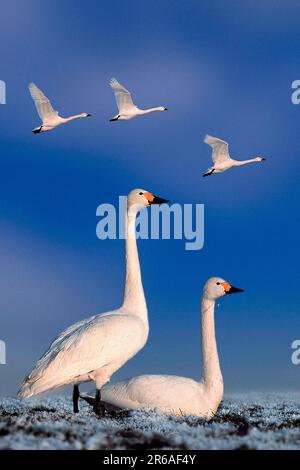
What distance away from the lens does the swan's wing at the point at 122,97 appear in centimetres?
3216

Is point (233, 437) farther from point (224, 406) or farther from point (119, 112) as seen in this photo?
point (119, 112)

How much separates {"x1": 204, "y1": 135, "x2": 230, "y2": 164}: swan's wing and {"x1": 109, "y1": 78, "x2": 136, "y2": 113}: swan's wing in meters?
4.28

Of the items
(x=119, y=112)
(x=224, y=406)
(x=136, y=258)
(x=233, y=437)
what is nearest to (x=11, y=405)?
(x=136, y=258)

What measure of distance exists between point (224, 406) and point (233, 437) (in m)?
12.0

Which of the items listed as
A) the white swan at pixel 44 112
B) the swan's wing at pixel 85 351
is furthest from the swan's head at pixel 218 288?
the white swan at pixel 44 112

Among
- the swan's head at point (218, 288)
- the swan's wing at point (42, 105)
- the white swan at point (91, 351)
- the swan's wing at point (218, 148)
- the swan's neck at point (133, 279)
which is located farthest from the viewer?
the swan's wing at point (218, 148)

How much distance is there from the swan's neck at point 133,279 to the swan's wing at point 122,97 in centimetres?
1641

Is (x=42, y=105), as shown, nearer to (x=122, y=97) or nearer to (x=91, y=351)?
(x=122, y=97)

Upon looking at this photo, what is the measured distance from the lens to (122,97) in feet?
107

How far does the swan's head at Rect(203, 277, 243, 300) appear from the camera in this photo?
1688 cm

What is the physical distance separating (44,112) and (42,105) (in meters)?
0.36

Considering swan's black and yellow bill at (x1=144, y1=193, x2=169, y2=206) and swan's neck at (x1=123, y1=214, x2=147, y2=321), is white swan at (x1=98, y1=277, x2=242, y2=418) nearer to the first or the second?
swan's neck at (x1=123, y1=214, x2=147, y2=321)

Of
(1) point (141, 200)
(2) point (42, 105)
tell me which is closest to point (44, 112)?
(2) point (42, 105)

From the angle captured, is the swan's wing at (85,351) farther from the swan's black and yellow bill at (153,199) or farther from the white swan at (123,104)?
the white swan at (123,104)
